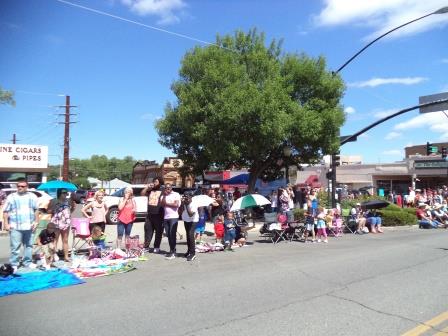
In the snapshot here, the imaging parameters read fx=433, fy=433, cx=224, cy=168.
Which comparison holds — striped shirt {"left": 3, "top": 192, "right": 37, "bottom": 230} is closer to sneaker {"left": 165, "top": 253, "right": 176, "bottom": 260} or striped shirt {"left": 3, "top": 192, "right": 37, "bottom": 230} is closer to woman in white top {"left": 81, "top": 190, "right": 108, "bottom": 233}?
woman in white top {"left": 81, "top": 190, "right": 108, "bottom": 233}

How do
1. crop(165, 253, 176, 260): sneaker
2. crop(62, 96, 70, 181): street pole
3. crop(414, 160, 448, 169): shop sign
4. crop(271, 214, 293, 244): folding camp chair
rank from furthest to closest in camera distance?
crop(414, 160, 448, 169): shop sign → crop(62, 96, 70, 181): street pole → crop(271, 214, 293, 244): folding camp chair → crop(165, 253, 176, 260): sneaker

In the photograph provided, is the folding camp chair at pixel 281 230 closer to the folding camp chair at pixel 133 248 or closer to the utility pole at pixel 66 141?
the folding camp chair at pixel 133 248

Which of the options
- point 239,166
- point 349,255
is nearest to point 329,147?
point 239,166

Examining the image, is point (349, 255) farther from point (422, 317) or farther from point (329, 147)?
point (329, 147)

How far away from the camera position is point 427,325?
5.34 metres

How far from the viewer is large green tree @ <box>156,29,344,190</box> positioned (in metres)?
19.2

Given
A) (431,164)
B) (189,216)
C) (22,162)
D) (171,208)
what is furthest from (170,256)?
(431,164)

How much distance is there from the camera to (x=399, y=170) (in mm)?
47406

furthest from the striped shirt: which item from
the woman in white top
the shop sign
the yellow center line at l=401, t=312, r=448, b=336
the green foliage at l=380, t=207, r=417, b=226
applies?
the shop sign

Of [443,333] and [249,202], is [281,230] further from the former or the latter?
[443,333]

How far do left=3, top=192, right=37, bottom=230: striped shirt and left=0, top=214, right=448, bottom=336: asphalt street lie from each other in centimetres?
202

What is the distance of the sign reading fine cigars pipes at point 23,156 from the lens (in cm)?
3284

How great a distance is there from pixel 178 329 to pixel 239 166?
1807cm

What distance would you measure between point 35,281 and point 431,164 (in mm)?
46002
